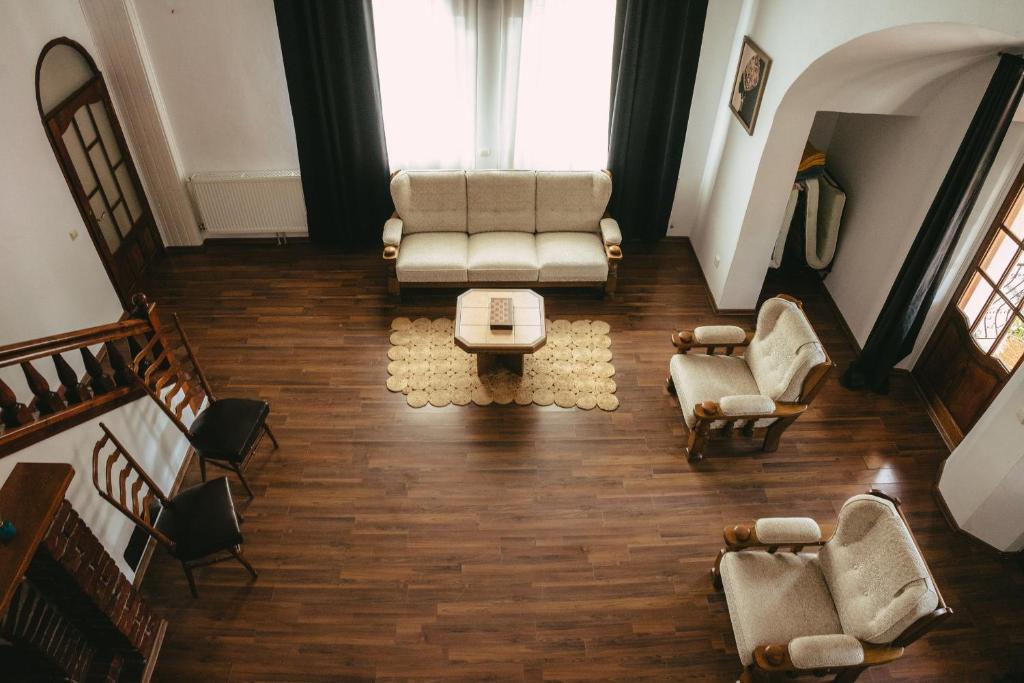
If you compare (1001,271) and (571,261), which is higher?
(1001,271)

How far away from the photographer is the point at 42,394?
324 centimetres

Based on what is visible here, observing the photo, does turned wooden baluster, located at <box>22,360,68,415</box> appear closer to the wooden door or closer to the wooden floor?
the wooden floor

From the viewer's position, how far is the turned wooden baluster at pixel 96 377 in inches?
136

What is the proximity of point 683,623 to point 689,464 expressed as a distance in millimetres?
1206

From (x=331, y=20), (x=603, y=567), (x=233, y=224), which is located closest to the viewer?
(x=603, y=567)

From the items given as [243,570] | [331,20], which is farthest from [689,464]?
[331,20]

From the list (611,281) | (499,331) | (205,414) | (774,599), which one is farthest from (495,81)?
(774,599)

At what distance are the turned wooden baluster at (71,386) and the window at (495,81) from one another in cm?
368

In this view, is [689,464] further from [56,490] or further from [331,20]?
[331,20]

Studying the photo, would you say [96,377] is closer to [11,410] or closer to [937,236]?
[11,410]

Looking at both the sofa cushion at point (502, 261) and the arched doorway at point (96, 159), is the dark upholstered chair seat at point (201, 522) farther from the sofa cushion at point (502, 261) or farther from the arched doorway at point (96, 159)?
the sofa cushion at point (502, 261)

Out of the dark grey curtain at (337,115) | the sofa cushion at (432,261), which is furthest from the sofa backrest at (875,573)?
the dark grey curtain at (337,115)

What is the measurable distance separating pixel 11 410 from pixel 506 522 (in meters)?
2.78

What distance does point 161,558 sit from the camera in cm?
417
